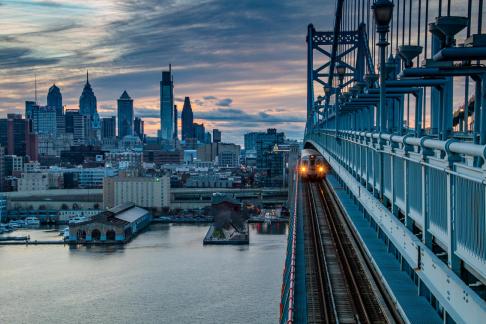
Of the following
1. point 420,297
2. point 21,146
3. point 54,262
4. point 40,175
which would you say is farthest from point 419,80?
point 21,146

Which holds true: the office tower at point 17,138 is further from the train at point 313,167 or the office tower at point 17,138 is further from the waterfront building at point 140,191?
the train at point 313,167

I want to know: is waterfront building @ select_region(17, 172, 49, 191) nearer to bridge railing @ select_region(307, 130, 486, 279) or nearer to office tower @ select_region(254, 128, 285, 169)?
office tower @ select_region(254, 128, 285, 169)

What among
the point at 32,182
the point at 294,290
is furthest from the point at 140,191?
the point at 294,290

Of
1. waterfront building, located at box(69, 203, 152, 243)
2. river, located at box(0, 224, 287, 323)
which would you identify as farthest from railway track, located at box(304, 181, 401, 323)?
waterfront building, located at box(69, 203, 152, 243)

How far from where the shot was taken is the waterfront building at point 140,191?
1642 inches

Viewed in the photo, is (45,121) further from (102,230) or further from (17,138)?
(102,230)

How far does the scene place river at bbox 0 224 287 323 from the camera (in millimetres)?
15523

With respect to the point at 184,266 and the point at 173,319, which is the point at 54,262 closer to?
the point at 184,266

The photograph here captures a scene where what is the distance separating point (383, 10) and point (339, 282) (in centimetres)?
350

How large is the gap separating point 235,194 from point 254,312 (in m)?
31.6

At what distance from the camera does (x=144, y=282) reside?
63.1 feet

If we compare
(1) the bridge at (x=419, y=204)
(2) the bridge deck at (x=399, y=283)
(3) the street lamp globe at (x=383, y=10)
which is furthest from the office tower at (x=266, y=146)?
(3) the street lamp globe at (x=383, y=10)

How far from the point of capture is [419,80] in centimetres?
405

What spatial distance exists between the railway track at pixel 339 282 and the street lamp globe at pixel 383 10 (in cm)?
207
